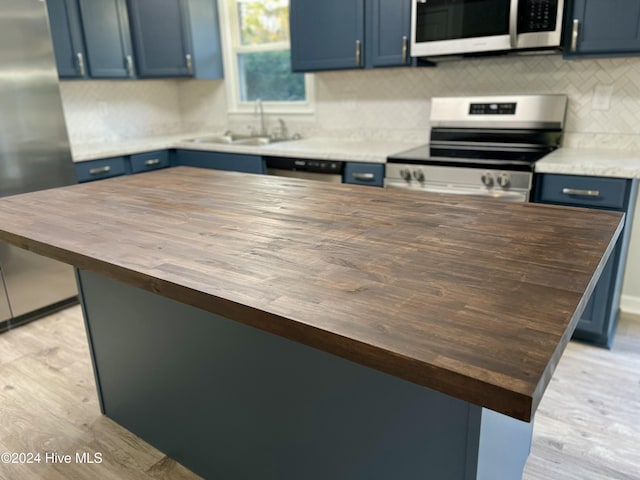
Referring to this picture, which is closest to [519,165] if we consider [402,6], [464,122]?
[464,122]

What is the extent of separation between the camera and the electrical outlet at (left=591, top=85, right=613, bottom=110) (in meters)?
2.64

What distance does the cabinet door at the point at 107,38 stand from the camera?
3324 millimetres

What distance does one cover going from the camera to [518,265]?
40.1 inches

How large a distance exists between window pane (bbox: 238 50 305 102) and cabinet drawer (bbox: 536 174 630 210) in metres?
A: 2.14

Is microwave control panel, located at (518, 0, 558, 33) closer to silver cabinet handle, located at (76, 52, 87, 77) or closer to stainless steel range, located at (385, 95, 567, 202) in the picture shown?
stainless steel range, located at (385, 95, 567, 202)

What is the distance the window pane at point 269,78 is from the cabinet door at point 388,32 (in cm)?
94

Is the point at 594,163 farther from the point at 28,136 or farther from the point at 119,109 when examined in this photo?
the point at 119,109

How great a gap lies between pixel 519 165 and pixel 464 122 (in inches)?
29.2

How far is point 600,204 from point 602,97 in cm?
80

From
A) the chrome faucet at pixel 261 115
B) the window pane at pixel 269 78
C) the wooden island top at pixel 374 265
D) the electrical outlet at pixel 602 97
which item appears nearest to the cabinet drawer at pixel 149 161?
the chrome faucet at pixel 261 115

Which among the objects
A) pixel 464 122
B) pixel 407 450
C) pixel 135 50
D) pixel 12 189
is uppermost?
pixel 135 50

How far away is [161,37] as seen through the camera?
371cm

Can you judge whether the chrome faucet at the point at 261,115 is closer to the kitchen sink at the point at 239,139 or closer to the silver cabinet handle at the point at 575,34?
the kitchen sink at the point at 239,139

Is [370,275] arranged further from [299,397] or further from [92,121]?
[92,121]
